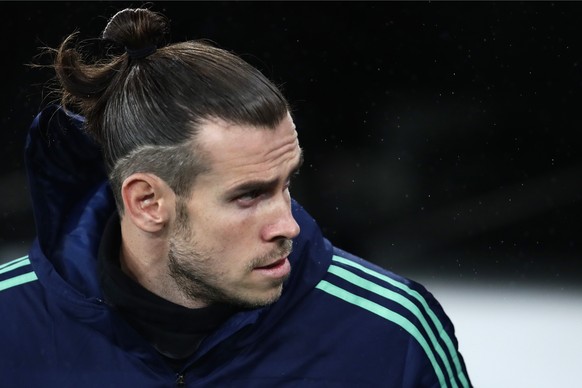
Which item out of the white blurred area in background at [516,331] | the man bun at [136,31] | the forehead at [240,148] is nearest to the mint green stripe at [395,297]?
the forehead at [240,148]

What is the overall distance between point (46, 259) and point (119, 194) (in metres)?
0.18

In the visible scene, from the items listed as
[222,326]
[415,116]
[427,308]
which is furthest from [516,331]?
[222,326]

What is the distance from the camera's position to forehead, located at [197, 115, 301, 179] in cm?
214

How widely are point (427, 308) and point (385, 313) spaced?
0.32 feet

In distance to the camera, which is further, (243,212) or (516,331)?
(516,331)

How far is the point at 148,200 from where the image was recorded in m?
2.23

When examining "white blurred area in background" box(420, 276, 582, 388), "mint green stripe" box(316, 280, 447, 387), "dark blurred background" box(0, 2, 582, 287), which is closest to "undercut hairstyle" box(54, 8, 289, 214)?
"mint green stripe" box(316, 280, 447, 387)

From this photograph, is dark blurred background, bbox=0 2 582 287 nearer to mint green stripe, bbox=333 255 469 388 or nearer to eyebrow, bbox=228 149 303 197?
mint green stripe, bbox=333 255 469 388

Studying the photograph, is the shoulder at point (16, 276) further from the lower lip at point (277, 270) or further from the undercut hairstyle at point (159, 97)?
the lower lip at point (277, 270)

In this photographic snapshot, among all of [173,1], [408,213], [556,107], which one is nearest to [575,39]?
[556,107]

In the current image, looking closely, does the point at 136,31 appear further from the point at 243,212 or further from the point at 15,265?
the point at 15,265

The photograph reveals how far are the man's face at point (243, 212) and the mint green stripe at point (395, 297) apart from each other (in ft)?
0.61

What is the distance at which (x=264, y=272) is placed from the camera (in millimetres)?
2180

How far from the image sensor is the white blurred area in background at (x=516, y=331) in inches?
141
